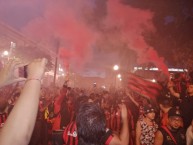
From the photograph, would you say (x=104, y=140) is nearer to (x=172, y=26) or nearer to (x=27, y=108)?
(x=27, y=108)

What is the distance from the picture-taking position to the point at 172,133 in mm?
5184

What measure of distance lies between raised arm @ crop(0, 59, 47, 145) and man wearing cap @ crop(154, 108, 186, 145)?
441 cm

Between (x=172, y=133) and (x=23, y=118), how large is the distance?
184 inches

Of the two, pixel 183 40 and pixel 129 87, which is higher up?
pixel 183 40

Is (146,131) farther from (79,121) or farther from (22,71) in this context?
(22,71)

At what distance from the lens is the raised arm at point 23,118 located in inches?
41.8

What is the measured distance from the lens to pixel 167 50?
19.2m

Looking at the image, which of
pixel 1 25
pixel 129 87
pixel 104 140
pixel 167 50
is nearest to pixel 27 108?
pixel 104 140

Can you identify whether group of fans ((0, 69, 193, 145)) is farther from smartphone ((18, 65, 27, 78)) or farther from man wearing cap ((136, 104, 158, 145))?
smartphone ((18, 65, 27, 78))

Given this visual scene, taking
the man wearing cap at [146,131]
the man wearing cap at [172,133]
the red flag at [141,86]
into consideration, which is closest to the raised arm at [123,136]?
the man wearing cap at [172,133]

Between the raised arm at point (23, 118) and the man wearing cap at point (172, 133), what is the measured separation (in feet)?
14.5

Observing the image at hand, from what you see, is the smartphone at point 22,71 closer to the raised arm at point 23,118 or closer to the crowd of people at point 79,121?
the crowd of people at point 79,121

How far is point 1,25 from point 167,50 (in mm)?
22956

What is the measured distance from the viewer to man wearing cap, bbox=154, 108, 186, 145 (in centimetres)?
505
